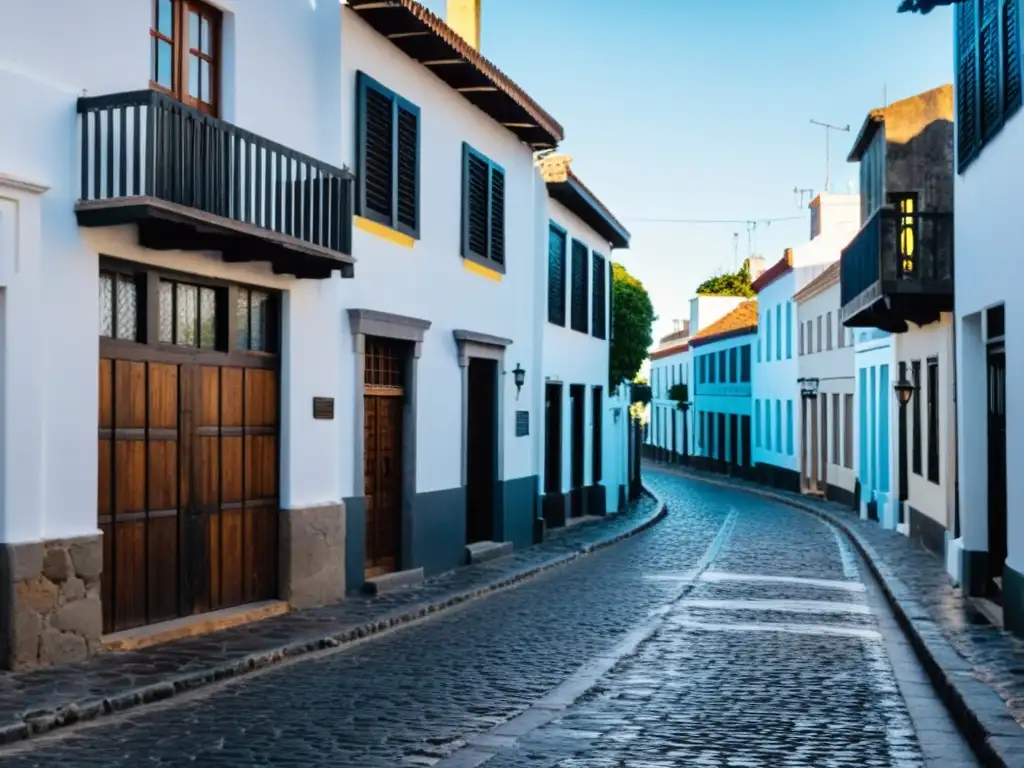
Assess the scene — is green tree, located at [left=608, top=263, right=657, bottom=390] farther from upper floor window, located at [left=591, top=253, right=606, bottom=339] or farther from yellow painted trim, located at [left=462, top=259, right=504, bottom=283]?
yellow painted trim, located at [left=462, top=259, right=504, bottom=283]

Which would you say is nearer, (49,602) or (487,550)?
(49,602)

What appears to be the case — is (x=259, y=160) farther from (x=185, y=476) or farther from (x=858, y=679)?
(x=858, y=679)

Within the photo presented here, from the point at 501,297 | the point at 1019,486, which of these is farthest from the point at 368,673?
the point at 501,297

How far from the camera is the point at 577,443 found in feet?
91.2

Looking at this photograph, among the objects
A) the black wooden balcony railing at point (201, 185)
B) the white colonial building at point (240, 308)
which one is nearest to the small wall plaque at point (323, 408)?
the white colonial building at point (240, 308)

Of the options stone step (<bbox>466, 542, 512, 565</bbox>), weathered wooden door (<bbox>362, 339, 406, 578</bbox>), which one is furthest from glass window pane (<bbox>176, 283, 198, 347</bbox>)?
stone step (<bbox>466, 542, 512, 565</bbox>)

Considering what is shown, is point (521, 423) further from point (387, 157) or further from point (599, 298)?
point (599, 298)

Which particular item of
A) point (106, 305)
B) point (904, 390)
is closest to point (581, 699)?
point (106, 305)

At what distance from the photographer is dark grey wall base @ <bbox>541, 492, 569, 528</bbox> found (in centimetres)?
2538

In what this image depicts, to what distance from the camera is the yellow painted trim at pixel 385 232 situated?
14575 millimetres

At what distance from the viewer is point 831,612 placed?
14.2 meters

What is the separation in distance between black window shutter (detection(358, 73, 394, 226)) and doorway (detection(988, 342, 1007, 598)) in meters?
6.32

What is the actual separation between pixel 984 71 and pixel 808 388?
26678mm

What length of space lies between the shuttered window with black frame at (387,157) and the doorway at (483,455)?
3.92m
